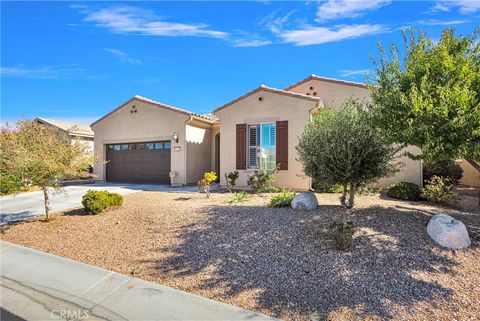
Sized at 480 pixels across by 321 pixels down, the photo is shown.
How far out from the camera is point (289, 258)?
4.65 meters

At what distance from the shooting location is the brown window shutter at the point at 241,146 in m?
12.8

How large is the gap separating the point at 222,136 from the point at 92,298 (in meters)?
10.1

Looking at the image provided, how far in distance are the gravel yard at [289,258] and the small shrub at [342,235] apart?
0.14 m

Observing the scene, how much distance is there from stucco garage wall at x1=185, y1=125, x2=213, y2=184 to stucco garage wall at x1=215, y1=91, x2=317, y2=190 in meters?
2.28

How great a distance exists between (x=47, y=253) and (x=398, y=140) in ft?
24.8

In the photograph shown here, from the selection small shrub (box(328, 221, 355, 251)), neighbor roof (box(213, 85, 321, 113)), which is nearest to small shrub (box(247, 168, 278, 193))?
neighbor roof (box(213, 85, 321, 113))

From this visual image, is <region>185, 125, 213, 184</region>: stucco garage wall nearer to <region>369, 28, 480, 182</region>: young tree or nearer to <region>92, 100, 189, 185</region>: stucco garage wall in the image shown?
<region>92, 100, 189, 185</region>: stucco garage wall

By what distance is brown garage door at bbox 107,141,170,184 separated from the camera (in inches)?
614

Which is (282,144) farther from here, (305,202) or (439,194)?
(439,194)

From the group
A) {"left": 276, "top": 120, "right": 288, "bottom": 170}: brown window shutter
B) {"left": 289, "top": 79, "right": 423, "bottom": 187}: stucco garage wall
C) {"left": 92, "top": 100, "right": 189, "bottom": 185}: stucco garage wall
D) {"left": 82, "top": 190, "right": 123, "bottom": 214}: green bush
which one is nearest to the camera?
{"left": 82, "top": 190, "right": 123, "bottom": 214}: green bush

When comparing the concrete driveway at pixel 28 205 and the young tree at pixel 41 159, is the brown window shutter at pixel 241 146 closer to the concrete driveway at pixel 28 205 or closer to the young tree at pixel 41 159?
the concrete driveway at pixel 28 205

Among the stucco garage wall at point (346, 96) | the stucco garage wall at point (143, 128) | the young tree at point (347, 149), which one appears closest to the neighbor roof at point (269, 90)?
the stucco garage wall at point (346, 96)

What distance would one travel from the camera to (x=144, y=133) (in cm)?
1602

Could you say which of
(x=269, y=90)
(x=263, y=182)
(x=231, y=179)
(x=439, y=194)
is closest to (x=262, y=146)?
(x=263, y=182)
